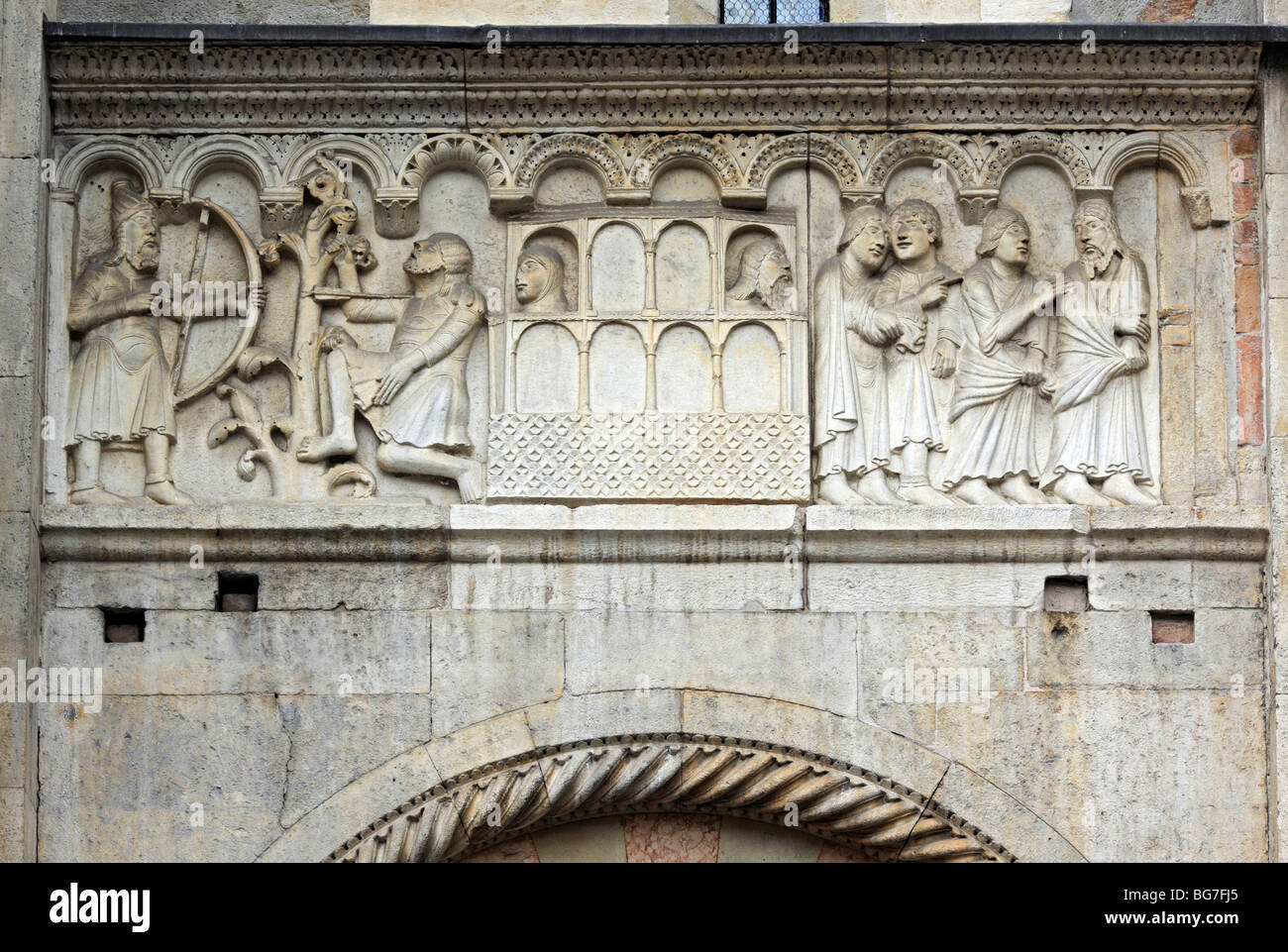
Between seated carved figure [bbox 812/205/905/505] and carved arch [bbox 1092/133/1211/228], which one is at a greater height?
carved arch [bbox 1092/133/1211/228]

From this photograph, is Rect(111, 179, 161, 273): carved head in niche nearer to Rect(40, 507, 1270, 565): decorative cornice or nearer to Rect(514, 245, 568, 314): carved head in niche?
Rect(40, 507, 1270, 565): decorative cornice

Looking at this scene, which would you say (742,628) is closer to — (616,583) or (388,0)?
(616,583)

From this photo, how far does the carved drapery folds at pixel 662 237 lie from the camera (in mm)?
10539

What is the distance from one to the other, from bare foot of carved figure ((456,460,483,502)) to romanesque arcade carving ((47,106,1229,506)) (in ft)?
0.04

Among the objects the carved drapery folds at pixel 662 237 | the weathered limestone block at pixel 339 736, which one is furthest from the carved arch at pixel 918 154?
the weathered limestone block at pixel 339 736

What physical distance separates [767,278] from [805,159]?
0.51m

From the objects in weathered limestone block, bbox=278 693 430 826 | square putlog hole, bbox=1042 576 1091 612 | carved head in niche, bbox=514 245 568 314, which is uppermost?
carved head in niche, bbox=514 245 568 314

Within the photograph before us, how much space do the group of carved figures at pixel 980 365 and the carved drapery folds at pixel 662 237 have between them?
1 cm

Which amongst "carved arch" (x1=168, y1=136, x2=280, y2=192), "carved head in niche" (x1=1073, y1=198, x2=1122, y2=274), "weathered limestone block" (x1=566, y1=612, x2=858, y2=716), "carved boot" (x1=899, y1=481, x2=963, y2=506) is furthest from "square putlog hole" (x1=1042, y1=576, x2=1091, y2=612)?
"carved arch" (x1=168, y1=136, x2=280, y2=192)

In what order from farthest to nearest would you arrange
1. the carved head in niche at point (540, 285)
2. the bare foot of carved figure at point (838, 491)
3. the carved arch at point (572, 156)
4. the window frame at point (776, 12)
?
the window frame at point (776, 12)
the carved arch at point (572, 156)
the carved head in niche at point (540, 285)
the bare foot of carved figure at point (838, 491)

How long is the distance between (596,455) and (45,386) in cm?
210

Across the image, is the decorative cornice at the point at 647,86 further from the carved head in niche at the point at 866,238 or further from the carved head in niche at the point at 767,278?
the carved head in niche at the point at 767,278

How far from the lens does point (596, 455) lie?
34.2ft

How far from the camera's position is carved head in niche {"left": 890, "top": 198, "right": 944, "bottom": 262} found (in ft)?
35.2
